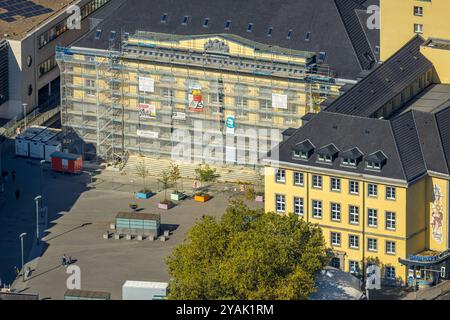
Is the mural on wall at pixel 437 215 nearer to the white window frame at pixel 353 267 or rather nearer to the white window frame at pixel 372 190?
the white window frame at pixel 372 190

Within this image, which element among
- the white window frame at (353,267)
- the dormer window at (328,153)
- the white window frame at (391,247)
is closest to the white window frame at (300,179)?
the dormer window at (328,153)

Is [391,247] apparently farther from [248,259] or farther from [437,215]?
[248,259]

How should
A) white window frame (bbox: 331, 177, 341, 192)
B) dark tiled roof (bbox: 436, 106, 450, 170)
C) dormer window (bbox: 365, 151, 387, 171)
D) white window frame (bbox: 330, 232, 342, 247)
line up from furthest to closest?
1. white window frame (bbox: 330, 232, 342, 247)
2. white window frame (bbox: 331, 177, 341, 192)
3. dark tiled roof (bbox: 436, 106, 450, 170)
4. dormer window (bbox: 365, 151, 387, 171)

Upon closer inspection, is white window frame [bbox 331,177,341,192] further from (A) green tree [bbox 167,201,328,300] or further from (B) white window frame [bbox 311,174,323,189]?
(A) green tree [bbox 167,201,328,300]

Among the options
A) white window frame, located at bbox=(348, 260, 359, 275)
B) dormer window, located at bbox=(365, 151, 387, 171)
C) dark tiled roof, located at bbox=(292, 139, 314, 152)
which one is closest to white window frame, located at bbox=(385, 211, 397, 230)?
dormer window, located at bbox=(365, 151, 387, 171)
